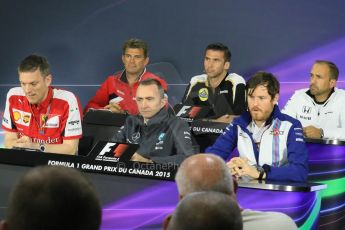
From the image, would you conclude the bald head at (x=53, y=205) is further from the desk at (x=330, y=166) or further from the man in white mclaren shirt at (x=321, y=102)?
the man in white mclaren shirt at (x=321, y=102)

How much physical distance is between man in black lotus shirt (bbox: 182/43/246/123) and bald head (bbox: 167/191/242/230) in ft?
15.8

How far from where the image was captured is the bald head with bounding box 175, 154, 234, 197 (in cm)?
224

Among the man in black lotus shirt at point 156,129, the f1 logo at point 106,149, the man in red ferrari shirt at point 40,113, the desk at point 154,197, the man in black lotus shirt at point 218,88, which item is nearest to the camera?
the desk at point 154,197

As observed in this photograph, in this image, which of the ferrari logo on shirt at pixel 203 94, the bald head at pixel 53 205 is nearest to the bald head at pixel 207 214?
the bald head at pixel 53 205

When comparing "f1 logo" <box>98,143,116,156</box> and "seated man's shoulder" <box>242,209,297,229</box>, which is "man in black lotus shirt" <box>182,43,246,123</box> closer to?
"f1 logo" <box>98,143,116,156</box>

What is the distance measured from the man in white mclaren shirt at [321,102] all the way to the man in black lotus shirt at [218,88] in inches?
20.7

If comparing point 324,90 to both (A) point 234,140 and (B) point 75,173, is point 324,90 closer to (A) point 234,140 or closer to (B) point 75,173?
(A) point 234,140

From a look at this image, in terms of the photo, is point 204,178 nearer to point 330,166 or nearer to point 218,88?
point 330,166

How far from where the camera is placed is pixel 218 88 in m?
6.62

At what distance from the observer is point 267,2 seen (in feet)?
24.9

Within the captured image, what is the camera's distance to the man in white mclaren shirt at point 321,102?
5.98 meters

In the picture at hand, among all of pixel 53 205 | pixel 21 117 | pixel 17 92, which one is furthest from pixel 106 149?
pixel 53 205

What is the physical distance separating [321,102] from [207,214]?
472 cm

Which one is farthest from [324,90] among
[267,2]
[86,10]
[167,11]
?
[86,10]
